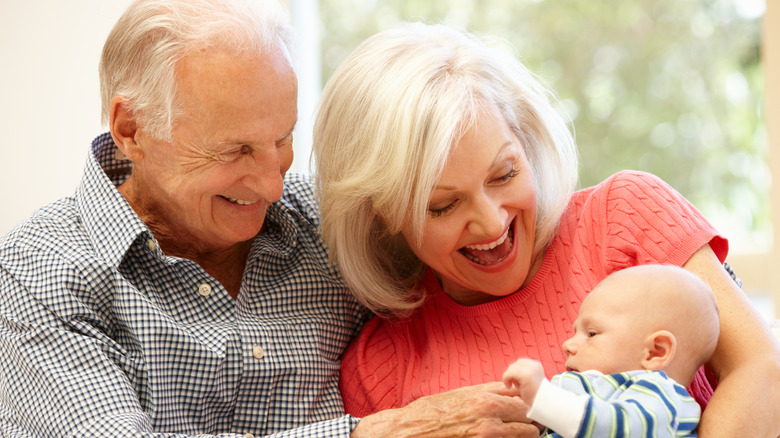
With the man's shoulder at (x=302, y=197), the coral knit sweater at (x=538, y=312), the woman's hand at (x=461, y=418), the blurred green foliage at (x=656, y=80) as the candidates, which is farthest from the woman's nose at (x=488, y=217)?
the blurred green foliage at (x=656, y=80)

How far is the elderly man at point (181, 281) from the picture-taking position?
170 cm

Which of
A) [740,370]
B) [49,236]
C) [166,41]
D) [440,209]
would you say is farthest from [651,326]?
[49,236]

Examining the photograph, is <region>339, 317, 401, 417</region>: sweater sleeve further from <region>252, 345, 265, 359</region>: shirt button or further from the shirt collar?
the shirt collar

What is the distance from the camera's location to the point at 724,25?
5.29m

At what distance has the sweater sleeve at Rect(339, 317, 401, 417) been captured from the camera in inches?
78.9

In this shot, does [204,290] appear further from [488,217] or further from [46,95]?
[46,95]

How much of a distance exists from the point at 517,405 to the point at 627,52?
4.15 meters

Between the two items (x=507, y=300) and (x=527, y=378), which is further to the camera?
(x=507, y=300)

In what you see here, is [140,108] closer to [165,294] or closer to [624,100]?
[165,294]

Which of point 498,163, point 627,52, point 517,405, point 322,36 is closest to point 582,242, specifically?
point 498,163

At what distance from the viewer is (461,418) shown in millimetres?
1629

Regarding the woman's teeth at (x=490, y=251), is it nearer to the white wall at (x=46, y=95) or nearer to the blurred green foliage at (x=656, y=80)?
the white wall at (x=46, y=95)

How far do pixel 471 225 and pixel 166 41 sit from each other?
0.77m

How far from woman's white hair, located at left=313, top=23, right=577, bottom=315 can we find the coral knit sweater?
6 centimetres
